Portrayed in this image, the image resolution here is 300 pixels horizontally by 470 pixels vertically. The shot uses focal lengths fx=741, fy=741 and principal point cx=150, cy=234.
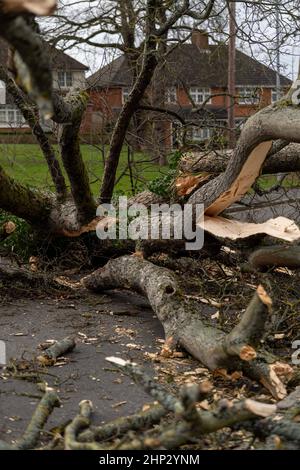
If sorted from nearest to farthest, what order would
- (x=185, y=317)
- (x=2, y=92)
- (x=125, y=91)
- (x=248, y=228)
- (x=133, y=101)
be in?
(x=185, y=317), (x=248, y=228), (x=133, y=101), (x=2, y=92), (x=125, y=91)

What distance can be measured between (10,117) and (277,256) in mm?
5012

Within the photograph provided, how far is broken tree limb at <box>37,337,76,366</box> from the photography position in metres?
4.90

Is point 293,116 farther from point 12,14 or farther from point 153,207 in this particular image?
point 12,14

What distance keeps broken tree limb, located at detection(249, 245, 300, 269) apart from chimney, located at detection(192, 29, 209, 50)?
3831 millimetres

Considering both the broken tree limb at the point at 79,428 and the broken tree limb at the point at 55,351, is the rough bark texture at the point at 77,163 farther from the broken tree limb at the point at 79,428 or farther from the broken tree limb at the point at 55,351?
the broken tree limb at the point at 79,428

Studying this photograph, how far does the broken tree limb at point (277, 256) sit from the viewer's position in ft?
21.8

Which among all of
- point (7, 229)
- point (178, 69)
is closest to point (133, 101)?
point (7, 229)

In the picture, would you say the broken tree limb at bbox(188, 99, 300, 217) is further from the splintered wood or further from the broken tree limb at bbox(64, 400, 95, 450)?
the broken tree limb at bbox(64, 400, 95, 450)

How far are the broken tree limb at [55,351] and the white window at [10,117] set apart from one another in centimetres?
528

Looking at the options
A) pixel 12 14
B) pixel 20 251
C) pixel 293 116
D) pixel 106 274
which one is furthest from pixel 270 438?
pixel 20 251

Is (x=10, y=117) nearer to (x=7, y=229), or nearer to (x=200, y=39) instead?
(x=7, y=229)

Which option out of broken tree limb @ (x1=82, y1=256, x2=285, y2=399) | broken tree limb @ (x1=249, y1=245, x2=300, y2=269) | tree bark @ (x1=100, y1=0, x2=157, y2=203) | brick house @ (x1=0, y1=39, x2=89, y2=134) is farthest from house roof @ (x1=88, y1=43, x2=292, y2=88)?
broken tree limb @ (x1=249, y1=245, x2=300, y2=269)

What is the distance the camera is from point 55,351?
198 inches

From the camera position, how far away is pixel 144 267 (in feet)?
21.2
